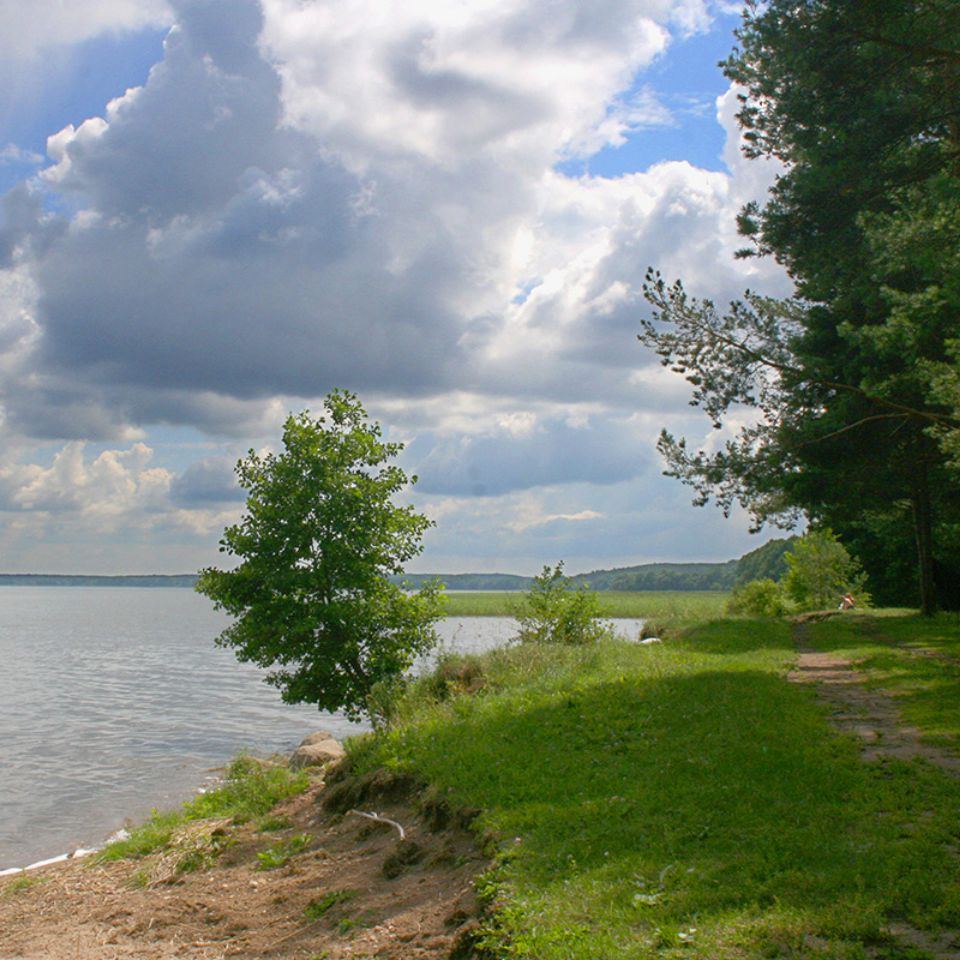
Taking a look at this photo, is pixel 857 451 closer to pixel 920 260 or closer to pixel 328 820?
pixel 920 260

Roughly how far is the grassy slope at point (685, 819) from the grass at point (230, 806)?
1.62m

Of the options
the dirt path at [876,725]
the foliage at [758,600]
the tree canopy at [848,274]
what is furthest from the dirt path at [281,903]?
the foliage at [758,600]

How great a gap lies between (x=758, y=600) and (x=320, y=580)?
1033 inches

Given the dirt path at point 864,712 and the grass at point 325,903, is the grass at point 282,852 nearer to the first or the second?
the grass at point 325,903

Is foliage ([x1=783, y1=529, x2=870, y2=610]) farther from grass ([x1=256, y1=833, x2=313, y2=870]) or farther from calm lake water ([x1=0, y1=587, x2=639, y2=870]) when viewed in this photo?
grass ([x1=256, y1=833, x2=313, y2=870])

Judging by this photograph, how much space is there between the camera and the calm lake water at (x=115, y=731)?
16.1 meters

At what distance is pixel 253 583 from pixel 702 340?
11878 millimetres

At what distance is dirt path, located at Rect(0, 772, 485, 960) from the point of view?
261 inches

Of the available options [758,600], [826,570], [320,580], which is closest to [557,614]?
[320,580]

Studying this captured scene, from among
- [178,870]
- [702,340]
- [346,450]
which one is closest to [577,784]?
[178,870]

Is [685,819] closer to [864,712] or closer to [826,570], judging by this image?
[864,712]

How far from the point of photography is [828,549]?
38.9m

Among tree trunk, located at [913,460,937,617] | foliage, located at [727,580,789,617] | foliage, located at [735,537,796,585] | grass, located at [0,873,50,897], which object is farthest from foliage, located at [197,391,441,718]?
foliage, located at [735,537,796,585]

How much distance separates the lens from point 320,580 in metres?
17.8
